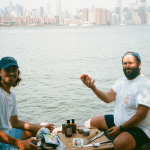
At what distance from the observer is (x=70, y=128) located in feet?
9.82

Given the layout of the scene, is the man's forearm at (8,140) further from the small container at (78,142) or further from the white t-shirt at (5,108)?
the small container at (78,142)

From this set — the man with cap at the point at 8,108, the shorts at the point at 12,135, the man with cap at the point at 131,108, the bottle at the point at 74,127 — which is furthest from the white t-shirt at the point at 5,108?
the man with cap at the point at 131,108

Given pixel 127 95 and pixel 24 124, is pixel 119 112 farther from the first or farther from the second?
pixel 24 124

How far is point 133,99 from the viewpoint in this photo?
313 centimetres

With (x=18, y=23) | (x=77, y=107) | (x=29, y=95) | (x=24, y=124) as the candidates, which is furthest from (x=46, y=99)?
(x=18, y=23)

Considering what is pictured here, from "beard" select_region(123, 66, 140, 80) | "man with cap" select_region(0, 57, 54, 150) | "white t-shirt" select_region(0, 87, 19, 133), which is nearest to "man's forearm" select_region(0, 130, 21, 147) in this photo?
"man with cap" select_region(0, 57, 54, 150)

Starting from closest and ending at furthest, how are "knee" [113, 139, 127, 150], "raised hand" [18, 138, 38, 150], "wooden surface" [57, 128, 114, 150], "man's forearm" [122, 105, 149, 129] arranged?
"raised hand" [18, 138, 38, 150] < "wooden surface" [57, 128, 114, 150] < "knee" [113, 139, 127, 150] < "man's forearm" [122, 105, 149, 129]

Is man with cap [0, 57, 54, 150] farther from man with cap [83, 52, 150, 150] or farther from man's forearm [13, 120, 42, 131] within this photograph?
man with cap [83, 52, 150, 150]

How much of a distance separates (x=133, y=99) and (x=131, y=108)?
0.14m

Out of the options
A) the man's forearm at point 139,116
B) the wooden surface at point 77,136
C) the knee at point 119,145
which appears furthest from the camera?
the man's forearm at point 139,116

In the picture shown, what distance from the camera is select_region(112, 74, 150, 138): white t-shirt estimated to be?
3.06m

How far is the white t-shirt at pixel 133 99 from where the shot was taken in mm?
3064

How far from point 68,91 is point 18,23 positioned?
412ft

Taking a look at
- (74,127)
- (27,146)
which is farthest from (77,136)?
(27,146)
